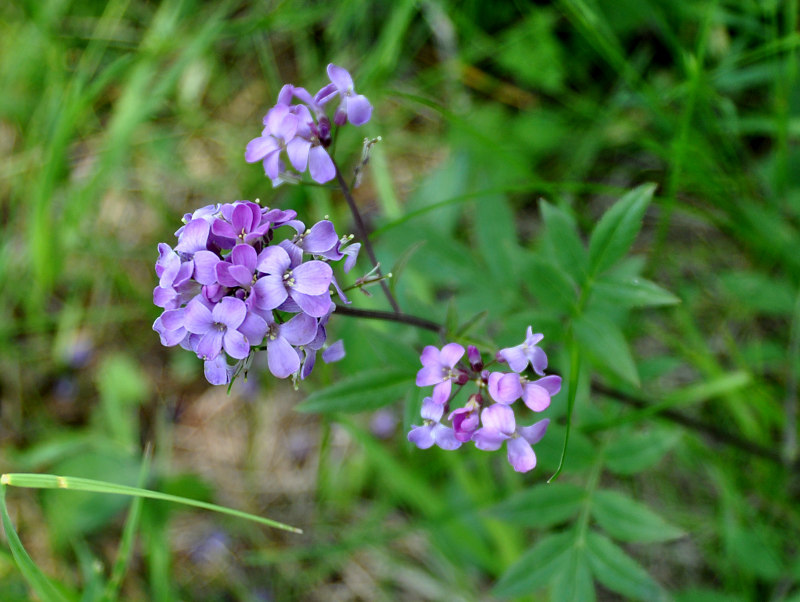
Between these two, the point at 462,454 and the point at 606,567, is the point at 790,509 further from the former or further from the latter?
the point at 462,454

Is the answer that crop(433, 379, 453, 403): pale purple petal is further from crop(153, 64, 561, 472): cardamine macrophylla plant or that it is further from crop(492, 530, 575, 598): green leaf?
crop(492, 530, 575, 598): green leaf

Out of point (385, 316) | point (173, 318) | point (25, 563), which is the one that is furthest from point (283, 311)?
point (25, 563)

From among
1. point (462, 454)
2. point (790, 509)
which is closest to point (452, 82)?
point (462, 454)

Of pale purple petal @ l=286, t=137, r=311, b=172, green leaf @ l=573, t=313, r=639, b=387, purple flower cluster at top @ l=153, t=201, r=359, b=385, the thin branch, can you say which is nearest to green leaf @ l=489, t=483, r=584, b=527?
the thin branch

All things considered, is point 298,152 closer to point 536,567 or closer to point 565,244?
point 565,244

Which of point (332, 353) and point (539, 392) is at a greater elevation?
point (332, 353)
